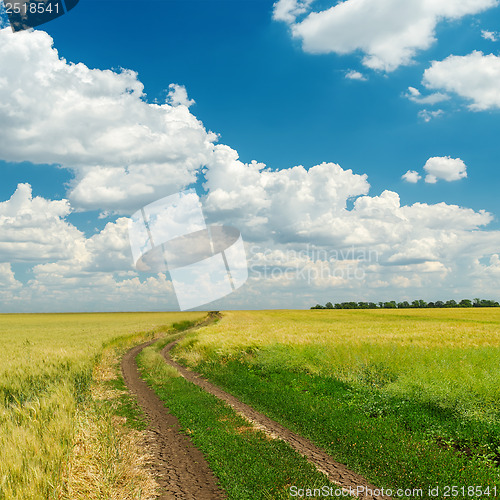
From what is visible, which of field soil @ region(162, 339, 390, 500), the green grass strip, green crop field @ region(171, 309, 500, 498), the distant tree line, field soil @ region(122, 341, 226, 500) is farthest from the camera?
the distant tree line

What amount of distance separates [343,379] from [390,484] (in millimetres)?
7183

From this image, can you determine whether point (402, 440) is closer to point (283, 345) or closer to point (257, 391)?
point (257, 391)

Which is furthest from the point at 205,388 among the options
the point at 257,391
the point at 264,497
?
the point at 264,497

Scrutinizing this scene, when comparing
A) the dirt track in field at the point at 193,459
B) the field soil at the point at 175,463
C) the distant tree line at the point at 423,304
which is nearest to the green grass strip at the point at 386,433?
the dirt track in field at the point at 193,459

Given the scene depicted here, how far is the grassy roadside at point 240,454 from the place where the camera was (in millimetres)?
6633

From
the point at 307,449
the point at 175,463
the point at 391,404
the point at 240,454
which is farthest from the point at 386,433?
the point at 175,463

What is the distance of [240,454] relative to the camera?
796cm

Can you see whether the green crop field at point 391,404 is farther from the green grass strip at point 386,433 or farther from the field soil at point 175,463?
the field soil at point 175,463

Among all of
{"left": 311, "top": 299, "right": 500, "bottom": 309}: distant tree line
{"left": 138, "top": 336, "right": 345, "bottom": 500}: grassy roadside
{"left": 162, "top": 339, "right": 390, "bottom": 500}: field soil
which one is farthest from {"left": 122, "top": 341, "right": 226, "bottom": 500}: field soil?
{"left": 311, "top": 299, "right": 500, "bottom": 309}: distant tree line

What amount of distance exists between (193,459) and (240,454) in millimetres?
1087

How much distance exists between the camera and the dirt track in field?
6.69 meters

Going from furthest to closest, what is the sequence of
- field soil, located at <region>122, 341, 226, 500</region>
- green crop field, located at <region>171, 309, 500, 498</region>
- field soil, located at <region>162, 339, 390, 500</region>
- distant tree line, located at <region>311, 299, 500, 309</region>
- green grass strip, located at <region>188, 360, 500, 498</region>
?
distant tree line, located at <region>311, 299, 500, 309</region>, green crop field, located at <region>171, 309, 500, 498</region>, green grass strip, located at <region>188, 360, 500, 498</region>, field soil, located at <region>162, 339, 390, 500</region>, field soil, located at <region>122, 341, 226, 500</region>

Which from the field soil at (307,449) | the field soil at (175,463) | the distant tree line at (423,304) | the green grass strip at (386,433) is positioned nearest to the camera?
the field soil at (175,463)

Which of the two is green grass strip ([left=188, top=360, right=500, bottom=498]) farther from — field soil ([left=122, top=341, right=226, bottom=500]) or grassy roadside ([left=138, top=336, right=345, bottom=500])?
field soil ([left=122, top=341, right=226, bottom=500])
